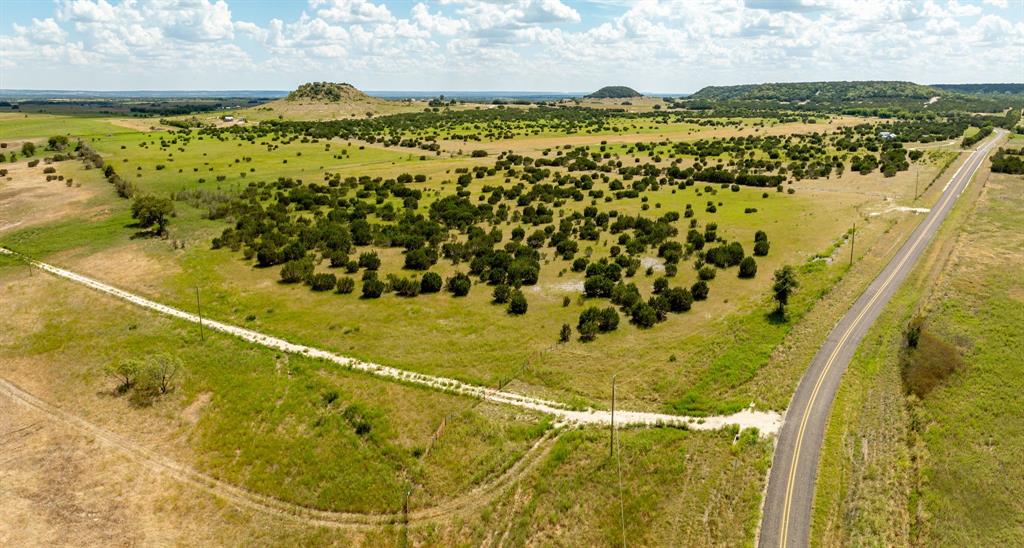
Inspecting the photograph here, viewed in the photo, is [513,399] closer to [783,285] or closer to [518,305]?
[518,305]

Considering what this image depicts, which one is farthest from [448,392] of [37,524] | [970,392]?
[970,392]

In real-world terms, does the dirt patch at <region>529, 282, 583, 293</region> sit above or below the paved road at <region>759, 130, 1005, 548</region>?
above

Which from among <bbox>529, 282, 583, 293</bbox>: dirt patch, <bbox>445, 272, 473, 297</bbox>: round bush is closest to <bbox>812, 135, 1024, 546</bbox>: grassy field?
<bbox>529, 282, 583, 293</bbox>: dirt patch

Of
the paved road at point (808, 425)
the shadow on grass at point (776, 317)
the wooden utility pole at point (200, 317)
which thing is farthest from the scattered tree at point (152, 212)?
the paved road at point (808, 425)

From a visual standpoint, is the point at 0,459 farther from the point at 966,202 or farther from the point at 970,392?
the point at 966,202

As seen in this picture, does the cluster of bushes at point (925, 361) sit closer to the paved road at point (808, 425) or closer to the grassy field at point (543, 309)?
the paved road at point (808, 425)

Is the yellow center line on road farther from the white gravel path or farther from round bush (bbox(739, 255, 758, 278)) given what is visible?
round bush (bbox(739, 255, 758, 278))
